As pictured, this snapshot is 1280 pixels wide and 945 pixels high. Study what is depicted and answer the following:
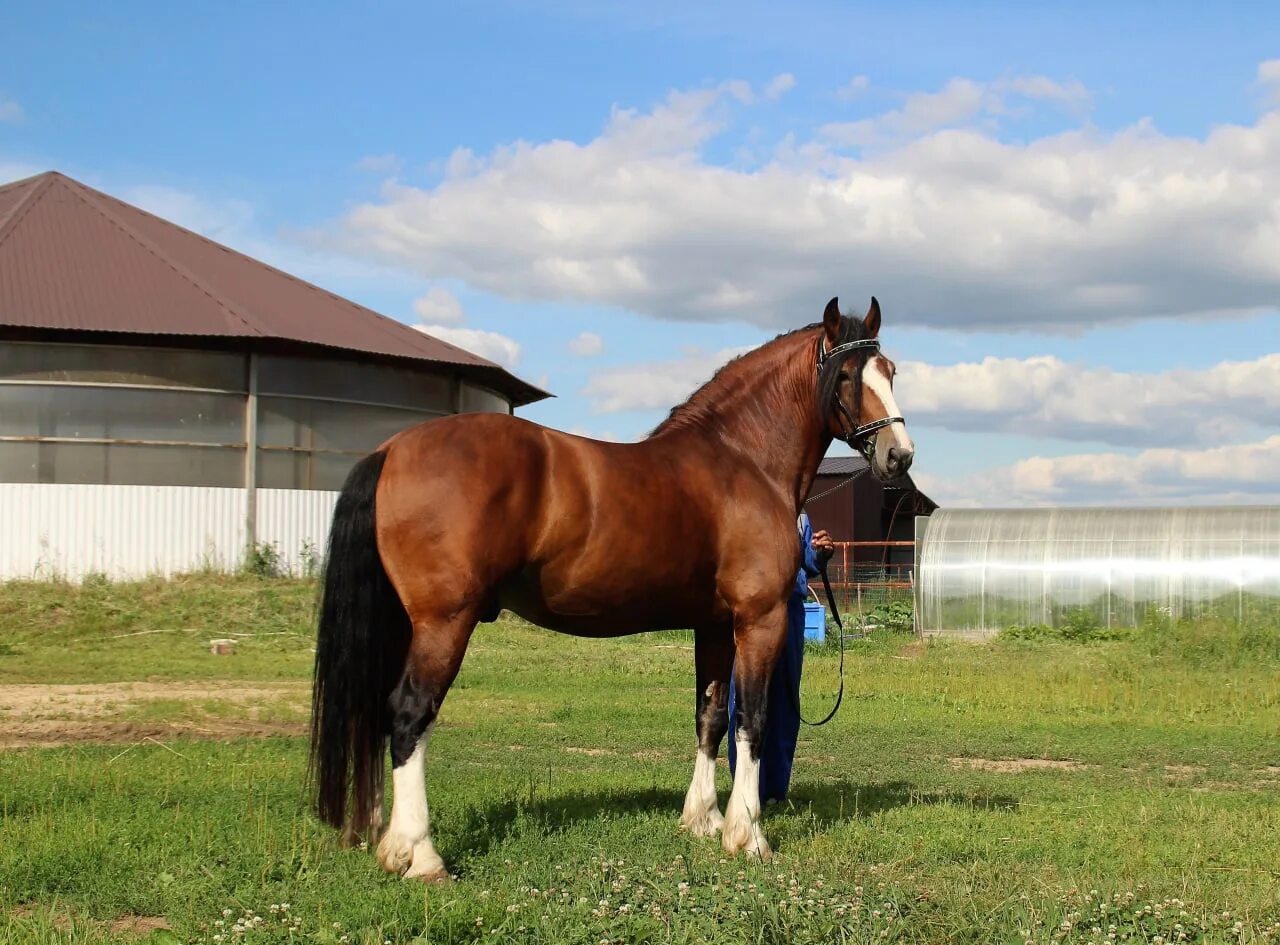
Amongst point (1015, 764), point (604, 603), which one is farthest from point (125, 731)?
point (1015, 764)

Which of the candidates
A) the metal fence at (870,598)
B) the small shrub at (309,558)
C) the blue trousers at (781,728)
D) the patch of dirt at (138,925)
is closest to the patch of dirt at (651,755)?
the blue trousers at (781,728)

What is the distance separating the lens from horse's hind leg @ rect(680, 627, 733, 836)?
6.64m

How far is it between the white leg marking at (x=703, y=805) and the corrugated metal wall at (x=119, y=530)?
19.3 meters

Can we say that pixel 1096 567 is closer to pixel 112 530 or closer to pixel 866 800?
pixel 866 800

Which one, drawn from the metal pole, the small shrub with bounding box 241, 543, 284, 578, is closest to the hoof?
the small shrub with bounding box 241, 543, 284, 578

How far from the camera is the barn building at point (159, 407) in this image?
23484 millimetres

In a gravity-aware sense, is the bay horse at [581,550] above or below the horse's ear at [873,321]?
below

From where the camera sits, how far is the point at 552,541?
588 centimetres

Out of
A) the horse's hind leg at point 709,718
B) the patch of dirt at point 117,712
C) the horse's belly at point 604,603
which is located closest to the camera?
the horse's belly at point 604,603

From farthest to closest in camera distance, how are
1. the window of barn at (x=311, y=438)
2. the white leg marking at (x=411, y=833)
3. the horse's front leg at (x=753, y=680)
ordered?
1. the window of barn at (x=311, y=438)
2. the horse's front leg at (x=753, y=680)
3. the white leg marking at (x=411, y=833)

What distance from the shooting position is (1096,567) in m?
22.5

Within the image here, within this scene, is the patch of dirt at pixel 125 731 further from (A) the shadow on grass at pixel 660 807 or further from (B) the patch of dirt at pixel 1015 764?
(B) the patch of dirt at pixel 1015 764

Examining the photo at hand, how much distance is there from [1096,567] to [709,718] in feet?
57.4

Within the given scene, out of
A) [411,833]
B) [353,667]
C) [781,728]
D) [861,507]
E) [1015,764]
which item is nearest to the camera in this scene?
[411,833]
